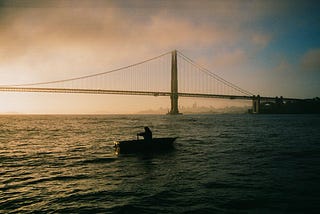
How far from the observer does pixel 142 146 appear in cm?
2016

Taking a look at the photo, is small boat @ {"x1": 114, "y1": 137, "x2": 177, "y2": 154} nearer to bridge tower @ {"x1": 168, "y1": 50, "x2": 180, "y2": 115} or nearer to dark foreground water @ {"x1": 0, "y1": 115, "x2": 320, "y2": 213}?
dark foreground water @ {"x1": 0, "y1": 115, "x2": 320, "y2": 213}

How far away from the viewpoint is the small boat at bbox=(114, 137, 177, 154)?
19.7m

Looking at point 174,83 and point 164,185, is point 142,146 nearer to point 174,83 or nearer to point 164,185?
point 164,185

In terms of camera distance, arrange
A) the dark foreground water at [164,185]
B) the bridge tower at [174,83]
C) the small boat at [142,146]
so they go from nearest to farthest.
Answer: the dark foreground water at [164,185], the small boat at [142,146], the bridge tower at [174,83]

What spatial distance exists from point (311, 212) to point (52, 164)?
46.1 ft

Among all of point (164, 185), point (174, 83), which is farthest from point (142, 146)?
point (174, 83)

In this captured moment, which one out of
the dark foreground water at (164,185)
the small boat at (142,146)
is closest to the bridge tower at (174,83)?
the small boat at (142,146)

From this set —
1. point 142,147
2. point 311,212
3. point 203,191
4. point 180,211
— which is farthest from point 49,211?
point 142,147

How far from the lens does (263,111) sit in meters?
175

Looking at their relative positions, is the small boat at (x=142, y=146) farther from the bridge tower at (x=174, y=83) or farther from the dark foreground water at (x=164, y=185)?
the bridge tower at (x=174, y=83)

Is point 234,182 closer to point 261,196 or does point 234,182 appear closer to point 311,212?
point 261,196

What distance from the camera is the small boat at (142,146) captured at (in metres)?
19.7

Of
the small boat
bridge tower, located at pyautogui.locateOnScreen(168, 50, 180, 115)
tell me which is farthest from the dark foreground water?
bridge tower, located at pyautogui.locateOnScreen(168, 50, 180, 115)

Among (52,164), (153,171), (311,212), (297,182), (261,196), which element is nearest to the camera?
(311,212)
